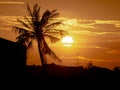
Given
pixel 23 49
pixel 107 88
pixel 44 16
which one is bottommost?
pixel 107 88

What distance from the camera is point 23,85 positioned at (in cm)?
3058

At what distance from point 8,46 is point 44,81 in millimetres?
5045

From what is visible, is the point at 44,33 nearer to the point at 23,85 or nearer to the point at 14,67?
the point at 14,67

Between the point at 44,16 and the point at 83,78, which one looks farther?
the point at 44,16

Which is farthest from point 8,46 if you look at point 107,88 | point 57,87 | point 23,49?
point 107,88

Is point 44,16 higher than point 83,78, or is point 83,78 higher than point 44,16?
point 44,16

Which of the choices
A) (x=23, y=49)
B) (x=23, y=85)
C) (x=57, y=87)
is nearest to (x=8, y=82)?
(x=23, y=85)

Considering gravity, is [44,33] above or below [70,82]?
above

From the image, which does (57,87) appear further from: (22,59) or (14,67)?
(22,59)

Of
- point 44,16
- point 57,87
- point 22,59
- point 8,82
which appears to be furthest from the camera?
point 44,16

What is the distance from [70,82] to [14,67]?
6212 millimetres

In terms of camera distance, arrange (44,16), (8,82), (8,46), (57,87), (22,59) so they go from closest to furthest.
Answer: (57,87) < (8,82) < (8,46) < (22,59) < (44,16)

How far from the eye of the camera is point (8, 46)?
113 feet

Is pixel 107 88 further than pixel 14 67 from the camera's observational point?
No
